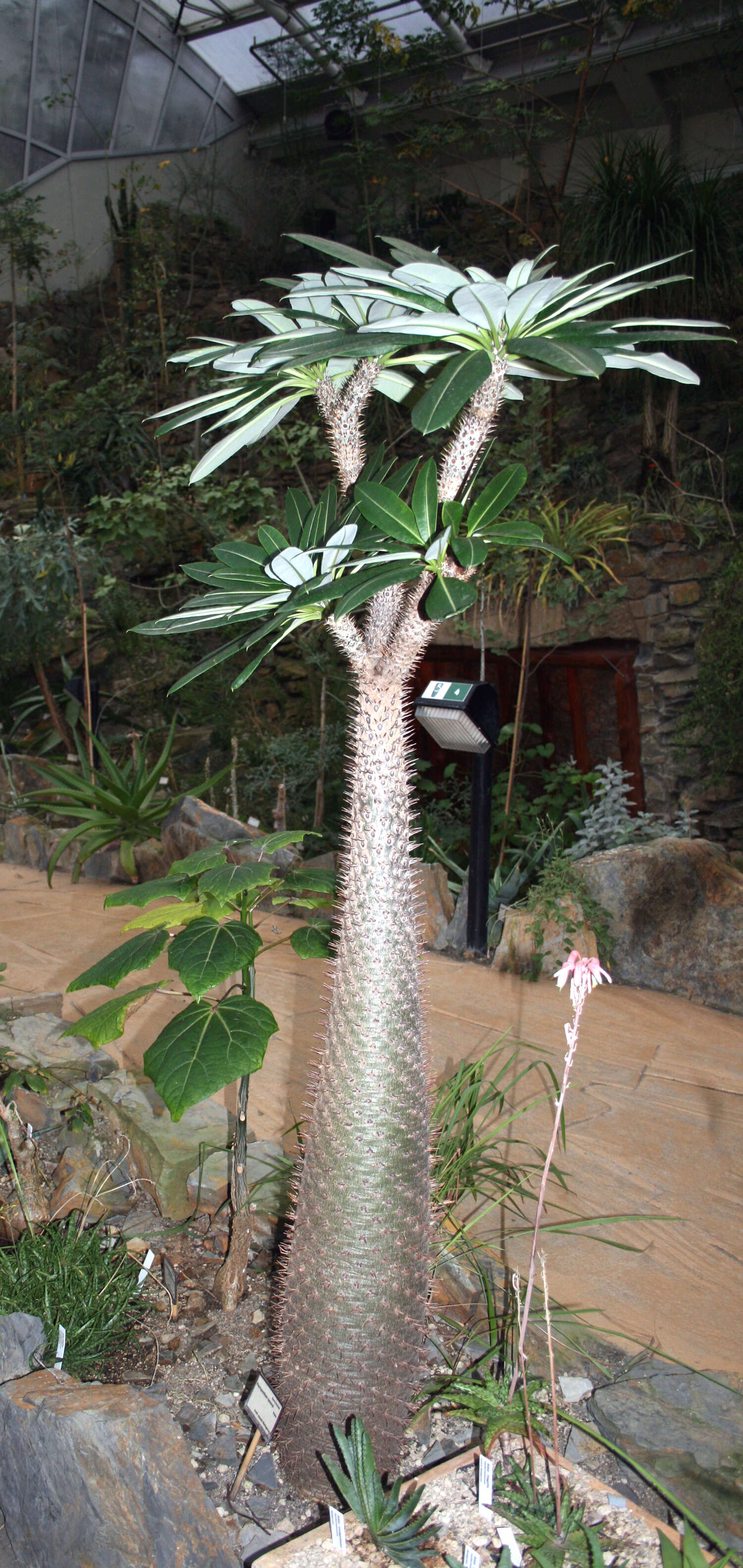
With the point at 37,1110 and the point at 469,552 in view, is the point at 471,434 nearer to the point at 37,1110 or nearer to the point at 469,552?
the point at 469,552

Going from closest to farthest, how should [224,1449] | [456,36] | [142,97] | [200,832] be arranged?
[224,1449] → [200,832] → [456,36] → [142,97]

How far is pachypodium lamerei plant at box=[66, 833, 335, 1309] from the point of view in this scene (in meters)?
1.15

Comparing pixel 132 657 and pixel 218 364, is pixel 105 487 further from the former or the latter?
pixel 218 364

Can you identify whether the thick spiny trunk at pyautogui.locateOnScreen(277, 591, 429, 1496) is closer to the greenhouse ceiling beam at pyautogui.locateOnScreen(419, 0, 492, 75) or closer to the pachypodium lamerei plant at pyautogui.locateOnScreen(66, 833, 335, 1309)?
the pachypodium lamerei plant at pyautogui.locateOnScreen(66, 833, 335, 1309)

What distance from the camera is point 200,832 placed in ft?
14.2

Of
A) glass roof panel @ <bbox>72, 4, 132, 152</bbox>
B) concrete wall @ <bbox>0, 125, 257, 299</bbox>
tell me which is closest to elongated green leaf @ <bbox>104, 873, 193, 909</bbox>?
concrete wall @ <bbox>0, 125, 257, 299</bbox>

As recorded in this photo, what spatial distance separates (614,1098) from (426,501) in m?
2.11

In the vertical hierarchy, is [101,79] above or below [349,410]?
above

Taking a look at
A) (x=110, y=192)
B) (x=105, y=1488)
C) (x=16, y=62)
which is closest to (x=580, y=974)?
(x=105, y=1488)

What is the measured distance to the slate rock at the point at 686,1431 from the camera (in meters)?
1.30

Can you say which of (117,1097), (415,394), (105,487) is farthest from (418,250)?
(105,487)

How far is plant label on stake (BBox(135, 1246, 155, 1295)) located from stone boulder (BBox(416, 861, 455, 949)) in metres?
2.32

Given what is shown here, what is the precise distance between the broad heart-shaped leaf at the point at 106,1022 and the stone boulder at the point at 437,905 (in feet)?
8.42

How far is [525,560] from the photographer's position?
4695 mm
